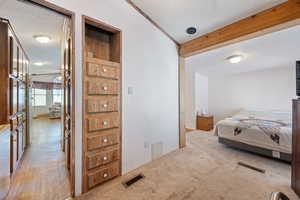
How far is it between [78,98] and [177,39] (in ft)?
8.33

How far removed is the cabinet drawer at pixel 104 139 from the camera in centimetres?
181

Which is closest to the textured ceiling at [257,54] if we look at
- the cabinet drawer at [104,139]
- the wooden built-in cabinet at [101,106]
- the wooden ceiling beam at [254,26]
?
the wooden ceiling beam at [254,26]

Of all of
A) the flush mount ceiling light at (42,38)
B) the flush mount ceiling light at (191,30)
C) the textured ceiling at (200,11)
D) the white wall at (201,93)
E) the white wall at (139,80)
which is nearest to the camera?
the white wall at (139,80)

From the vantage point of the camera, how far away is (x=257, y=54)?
3.68 metres

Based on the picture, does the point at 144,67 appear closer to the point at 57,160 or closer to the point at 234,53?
the point at 57,160

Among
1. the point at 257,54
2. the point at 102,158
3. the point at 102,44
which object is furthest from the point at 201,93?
the point at 102,158

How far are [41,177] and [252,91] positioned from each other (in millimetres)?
6402

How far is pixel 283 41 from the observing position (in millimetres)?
2998

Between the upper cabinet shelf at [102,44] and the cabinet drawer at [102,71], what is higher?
the upper cabinet shelf at [102,44]

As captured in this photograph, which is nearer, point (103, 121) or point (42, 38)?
point (103, 121)

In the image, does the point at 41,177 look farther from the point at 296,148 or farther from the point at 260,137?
the point at 260,137

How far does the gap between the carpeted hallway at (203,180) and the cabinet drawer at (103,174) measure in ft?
0.26

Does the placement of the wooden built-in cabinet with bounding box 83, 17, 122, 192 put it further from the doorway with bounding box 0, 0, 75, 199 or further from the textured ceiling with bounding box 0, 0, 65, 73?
the textured ceiling with bounding box 0, 0, 65, 73

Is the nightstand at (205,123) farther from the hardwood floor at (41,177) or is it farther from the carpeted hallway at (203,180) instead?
the hardwood floor at (41,177)
